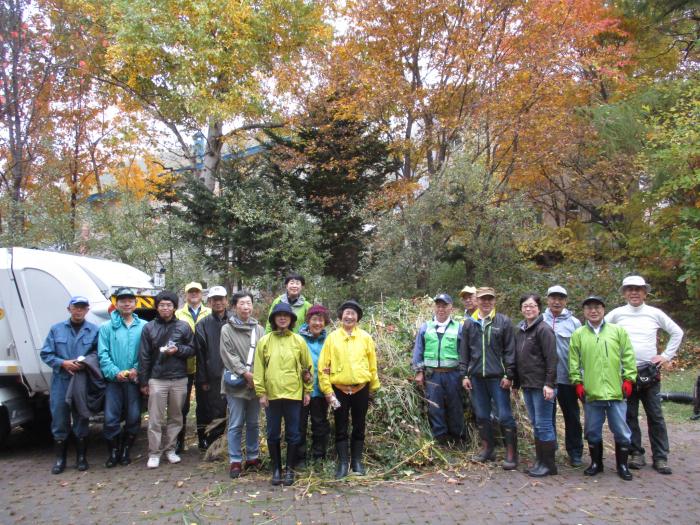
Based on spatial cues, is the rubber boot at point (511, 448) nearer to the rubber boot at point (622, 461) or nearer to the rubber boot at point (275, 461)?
the rubber boot at point (622, 461)

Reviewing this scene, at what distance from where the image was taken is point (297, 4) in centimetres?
1842

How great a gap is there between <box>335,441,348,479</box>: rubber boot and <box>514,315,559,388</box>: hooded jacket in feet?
6.28

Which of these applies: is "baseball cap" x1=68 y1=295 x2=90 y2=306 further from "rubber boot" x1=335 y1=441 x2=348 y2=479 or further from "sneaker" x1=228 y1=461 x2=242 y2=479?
"rubber boot" x1=335 y1=441 x2=348 y2=479

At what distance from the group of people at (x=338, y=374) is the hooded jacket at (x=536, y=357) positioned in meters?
0.01

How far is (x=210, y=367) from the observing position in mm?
6414

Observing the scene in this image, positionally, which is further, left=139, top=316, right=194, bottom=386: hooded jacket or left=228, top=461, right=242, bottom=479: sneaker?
left=139, top=316, right=194, bottom=386: hooded jacket

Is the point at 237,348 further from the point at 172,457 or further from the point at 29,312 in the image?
the point at 29,312

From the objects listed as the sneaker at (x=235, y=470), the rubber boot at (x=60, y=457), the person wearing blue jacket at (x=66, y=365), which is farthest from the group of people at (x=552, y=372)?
the rubber boot at (x=60, y=457)

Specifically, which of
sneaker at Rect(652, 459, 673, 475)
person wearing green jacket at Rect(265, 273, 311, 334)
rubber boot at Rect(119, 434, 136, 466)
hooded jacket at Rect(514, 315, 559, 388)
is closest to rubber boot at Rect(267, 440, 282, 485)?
person wearing green jacket at Rect(265, 273, 311, 334)

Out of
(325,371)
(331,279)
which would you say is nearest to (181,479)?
(325,371)

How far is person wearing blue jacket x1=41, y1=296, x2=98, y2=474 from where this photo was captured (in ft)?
19.7

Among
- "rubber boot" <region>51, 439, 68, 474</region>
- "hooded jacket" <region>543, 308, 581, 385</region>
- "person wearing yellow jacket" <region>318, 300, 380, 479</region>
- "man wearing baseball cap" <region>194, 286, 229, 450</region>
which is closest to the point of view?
"person wearing yellow jacket" <region>318, 300, 380, 479</region>

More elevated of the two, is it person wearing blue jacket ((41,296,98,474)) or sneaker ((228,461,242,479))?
person wearing blue jacket ((41,296,98,474))

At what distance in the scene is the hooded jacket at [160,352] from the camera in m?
6.06
